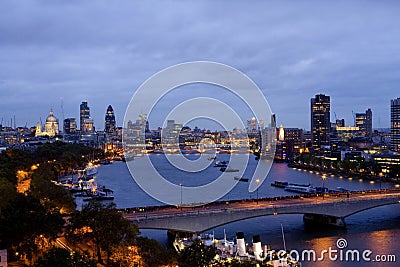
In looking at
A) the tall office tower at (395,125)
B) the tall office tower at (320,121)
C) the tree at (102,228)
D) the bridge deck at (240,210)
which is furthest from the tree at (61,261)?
the tall office tower at (320,121)

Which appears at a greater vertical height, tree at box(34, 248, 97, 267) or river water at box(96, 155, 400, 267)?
tree at box(34, 248, 97, 267)

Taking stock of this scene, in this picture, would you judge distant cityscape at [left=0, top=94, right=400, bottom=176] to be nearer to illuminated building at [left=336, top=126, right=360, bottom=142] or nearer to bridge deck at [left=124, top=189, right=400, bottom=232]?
illuminated building at [left=336, top=126, right=360, bottom=142]

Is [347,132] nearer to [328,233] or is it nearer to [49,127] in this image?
[49,127]

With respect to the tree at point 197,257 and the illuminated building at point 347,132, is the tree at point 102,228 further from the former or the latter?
the illuminated building at point 347,132

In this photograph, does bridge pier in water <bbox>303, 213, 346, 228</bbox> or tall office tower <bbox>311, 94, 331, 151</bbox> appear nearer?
bridge pier in water <bbox>303, 213, 346, 228</bbox>

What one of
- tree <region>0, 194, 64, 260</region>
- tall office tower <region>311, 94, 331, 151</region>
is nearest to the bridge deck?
tree <region>0, 194, 64, 260</region>

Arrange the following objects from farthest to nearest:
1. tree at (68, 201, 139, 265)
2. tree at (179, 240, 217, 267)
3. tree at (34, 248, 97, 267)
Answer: tree at (68, 201, 139, 265), tree at (179, 240, 217, 267), tree at (34, 248, 97, 267)

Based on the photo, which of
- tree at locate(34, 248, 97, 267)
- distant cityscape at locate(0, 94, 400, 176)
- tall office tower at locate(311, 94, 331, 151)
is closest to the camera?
tree at locate(34, 248, 97, 267)
